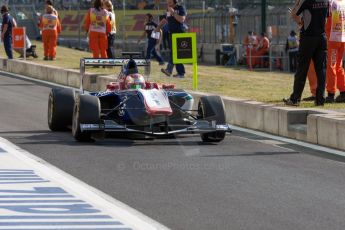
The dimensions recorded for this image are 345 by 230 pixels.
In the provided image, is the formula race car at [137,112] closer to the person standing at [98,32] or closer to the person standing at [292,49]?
the person standing at [98,32]

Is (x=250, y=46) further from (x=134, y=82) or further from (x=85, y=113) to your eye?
(x=85, y=113)

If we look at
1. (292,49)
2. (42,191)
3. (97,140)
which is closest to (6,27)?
(292,49)

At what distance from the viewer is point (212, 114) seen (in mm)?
14023

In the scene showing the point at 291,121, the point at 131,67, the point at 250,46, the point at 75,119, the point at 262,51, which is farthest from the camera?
the point at 262,51

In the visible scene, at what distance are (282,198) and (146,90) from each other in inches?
191

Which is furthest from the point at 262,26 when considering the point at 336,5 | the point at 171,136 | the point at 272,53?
the point at 171,136

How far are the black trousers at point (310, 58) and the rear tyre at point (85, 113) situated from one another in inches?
141

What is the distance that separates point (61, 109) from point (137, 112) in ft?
4.87

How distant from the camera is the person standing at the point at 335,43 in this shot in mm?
16781

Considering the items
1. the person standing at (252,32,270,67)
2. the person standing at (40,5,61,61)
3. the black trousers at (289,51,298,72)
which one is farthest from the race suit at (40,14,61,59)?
the black trousers at (289,51,298,72)

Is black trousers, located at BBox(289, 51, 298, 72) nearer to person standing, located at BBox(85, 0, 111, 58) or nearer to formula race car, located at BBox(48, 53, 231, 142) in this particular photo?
person standing, located at BBox(85, 0, 111, 58)

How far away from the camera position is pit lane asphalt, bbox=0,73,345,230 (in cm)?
862

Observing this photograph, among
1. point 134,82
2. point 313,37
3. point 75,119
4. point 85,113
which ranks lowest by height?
point 75,119

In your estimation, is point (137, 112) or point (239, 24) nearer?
point (137, 112)
